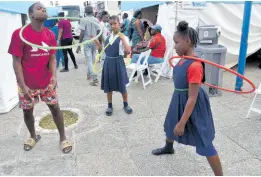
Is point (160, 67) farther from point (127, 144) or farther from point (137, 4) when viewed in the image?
point (127, 144)

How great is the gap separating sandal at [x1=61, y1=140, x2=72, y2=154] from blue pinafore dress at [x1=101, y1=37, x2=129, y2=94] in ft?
4.31

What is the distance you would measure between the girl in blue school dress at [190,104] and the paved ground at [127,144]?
55 centimetres

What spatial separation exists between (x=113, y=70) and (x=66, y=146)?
1.54 m

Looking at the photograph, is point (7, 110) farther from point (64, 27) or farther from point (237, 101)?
point (237, 101)

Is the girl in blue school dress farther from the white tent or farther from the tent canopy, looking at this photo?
the tent canopy

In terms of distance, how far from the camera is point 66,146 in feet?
11.2

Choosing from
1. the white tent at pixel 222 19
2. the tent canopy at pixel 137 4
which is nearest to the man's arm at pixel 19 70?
the white tent at pixel 222 19

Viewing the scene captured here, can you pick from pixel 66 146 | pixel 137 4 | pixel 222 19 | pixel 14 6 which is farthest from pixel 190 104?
pixel 137 4

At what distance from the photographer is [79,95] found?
19.0 ft

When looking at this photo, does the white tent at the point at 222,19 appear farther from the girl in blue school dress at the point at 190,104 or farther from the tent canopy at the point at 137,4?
the girl in blue school dress at the point at 190,104

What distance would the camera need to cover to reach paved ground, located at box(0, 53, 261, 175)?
9.85 feet

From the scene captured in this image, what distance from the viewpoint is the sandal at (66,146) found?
337 cm

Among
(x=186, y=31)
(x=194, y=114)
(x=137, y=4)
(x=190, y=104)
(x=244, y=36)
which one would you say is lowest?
(x=194, y=114)

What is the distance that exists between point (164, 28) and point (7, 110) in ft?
14.6
